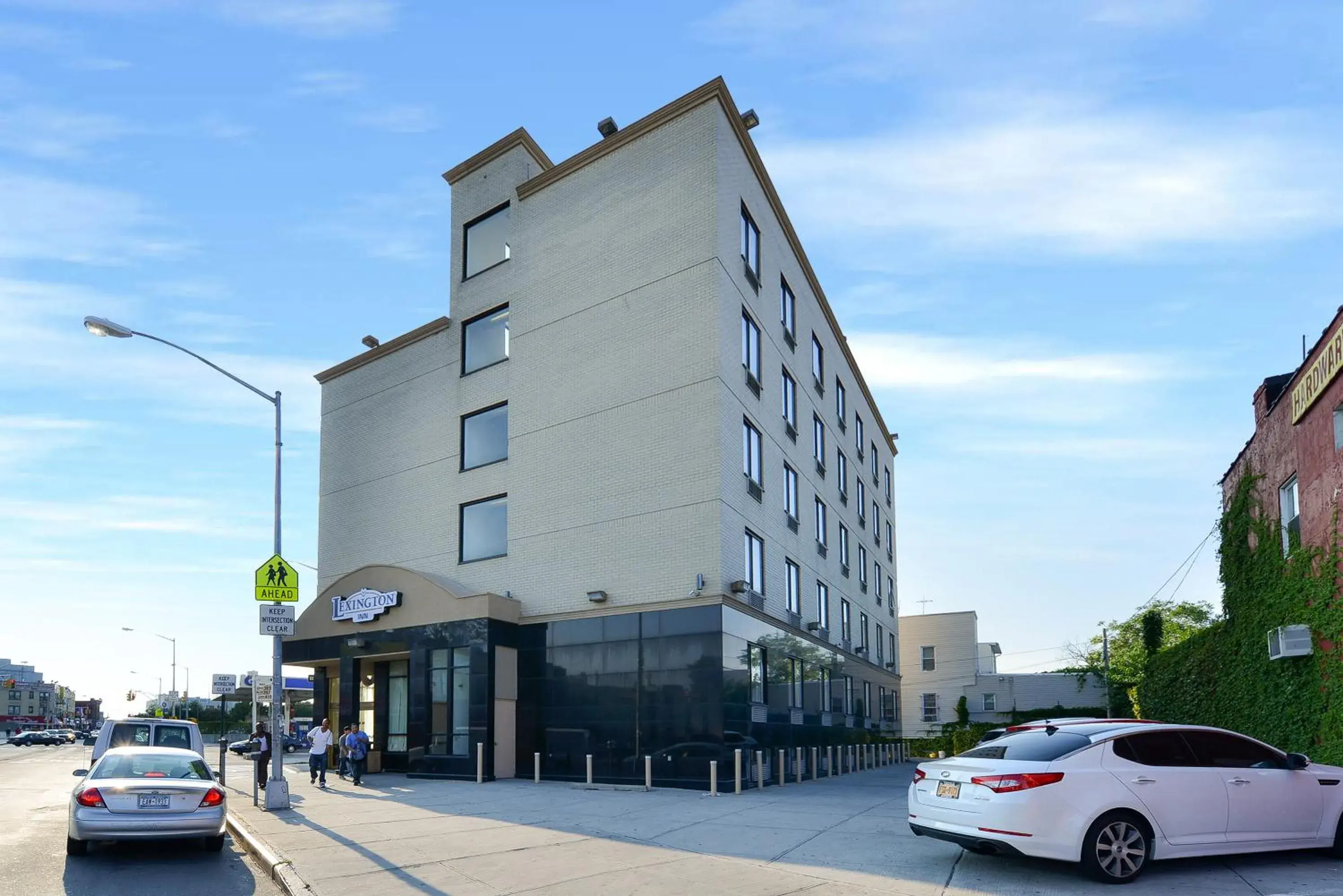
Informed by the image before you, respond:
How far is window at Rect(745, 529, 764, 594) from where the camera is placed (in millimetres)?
26984

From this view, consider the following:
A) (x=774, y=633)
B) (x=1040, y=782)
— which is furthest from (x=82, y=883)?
(x=774, y=633)

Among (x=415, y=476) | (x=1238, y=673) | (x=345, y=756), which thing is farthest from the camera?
(x=415, y=476)

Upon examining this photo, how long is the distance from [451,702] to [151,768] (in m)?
14.4

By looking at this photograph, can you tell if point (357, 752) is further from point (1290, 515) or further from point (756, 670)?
point (1290, 515)

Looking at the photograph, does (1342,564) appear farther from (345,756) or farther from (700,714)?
(345,756)

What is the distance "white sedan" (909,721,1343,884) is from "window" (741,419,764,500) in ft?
52.7

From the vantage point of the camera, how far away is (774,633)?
28.6 metres

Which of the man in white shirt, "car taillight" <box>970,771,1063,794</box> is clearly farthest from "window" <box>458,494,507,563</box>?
"car taillight" <box>970,771,1063,794</box>

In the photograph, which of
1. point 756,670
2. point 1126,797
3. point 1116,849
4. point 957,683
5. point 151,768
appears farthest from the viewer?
point 957,683

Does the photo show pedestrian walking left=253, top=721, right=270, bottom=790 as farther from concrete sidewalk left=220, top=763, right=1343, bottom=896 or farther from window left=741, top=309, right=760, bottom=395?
window left=741, top=309, right=760, bottom=395

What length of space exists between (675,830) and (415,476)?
19449mm

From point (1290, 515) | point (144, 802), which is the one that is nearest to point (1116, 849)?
point (1290, 515)

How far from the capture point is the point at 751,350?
1125 inches

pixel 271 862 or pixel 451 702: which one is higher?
pixel 451 702
